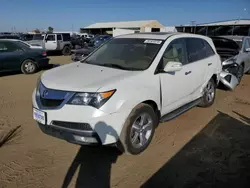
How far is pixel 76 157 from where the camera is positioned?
3.22 m

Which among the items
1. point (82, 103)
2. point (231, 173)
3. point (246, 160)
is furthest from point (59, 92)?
point (246, 160)

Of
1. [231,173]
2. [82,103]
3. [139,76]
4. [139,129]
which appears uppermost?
[139,76]

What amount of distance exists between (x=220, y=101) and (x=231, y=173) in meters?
3.42

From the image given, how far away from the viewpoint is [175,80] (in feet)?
12.2

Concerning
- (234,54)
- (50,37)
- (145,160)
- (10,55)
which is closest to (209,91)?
(145,160)

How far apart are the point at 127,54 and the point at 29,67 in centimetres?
702

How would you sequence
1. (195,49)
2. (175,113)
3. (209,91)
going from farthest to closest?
(209,91), (195,49), (175,113)

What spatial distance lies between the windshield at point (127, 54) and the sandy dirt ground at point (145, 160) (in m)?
1.33

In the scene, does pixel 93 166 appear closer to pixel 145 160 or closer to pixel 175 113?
pixel 145 160

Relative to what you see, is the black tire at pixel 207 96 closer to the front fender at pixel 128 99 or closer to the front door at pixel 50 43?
the front fender at pixel 128 99

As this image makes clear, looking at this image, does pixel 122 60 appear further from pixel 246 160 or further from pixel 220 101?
pixel 220 101

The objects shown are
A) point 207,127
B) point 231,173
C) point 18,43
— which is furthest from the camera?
point 18,43

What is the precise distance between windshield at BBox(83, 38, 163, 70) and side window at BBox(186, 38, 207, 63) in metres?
0.90

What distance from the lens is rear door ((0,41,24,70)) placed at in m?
8.56
